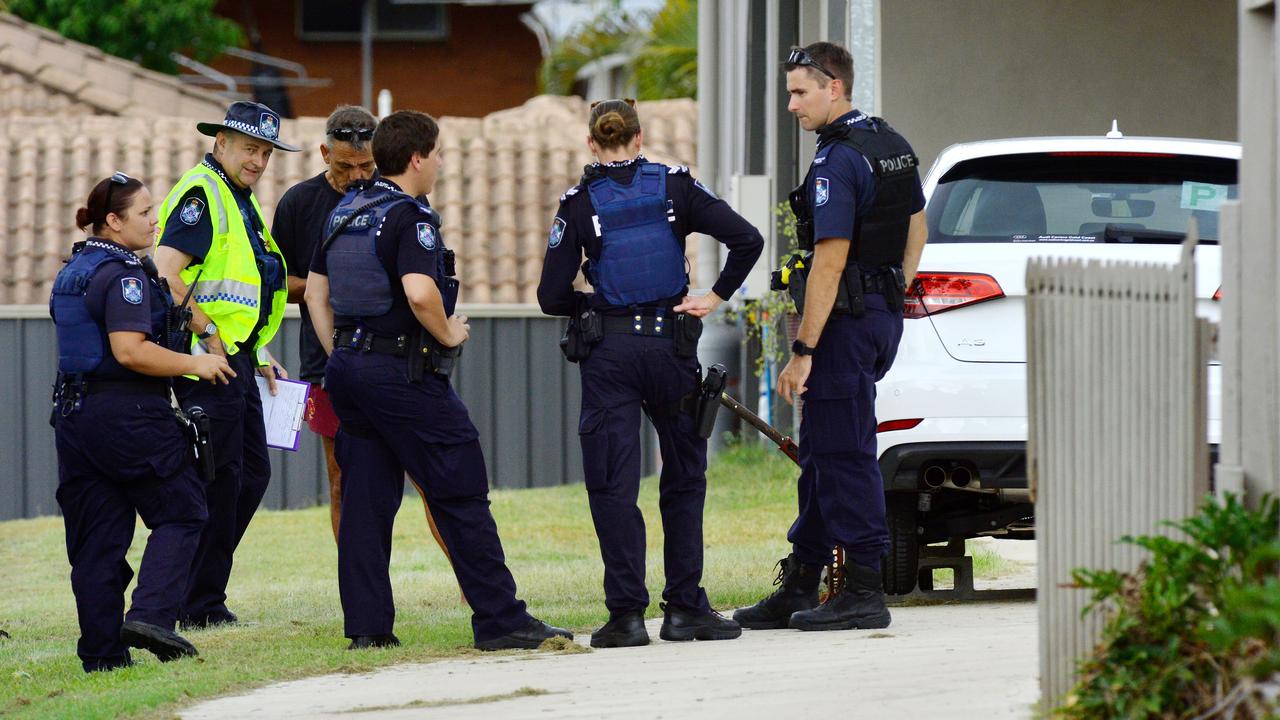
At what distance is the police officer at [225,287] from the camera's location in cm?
691

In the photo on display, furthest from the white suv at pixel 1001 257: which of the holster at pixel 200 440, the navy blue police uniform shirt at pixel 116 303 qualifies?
the navy blue police uniform shirt at pixel 116 303

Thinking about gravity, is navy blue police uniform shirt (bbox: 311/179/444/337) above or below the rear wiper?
below

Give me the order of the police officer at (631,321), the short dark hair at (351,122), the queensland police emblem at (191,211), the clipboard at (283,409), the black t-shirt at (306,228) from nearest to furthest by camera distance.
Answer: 1. the police officer at (631,321)
2. the queensland police emblem at (191,211)
3. the short dark hair at (351,122)
4. the clipboard at (283,409)
5. the black t-shirt at (306,228)

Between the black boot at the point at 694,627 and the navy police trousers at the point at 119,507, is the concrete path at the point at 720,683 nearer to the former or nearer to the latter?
the black boot at the point at 694,627

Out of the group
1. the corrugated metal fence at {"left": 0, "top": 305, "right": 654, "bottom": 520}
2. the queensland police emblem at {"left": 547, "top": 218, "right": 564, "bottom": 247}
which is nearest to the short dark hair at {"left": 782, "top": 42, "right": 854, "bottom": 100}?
the queensland police emblem at {"left": 547, "top": 218, "right": 564, "bottom": 247}

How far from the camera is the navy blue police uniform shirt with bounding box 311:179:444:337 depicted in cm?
605

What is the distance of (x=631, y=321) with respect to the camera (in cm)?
612

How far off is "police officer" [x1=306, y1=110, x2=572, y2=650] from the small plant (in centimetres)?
556

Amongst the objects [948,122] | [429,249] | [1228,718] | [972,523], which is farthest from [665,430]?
[948,122]

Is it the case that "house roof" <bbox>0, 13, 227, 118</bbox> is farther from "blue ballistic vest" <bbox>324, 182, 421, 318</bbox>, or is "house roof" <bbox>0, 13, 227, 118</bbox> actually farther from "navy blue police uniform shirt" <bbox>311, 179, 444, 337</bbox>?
"navy blue police uniform shirt" <bbox>311, 179, 444, 337</bbox>

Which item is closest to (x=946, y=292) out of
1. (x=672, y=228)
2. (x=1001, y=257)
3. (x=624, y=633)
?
(x=1001, y=257)

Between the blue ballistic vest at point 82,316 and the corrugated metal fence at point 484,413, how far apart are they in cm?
748

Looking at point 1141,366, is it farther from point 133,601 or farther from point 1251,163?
point 133,601

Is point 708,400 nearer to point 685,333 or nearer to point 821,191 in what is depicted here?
point 685,333
